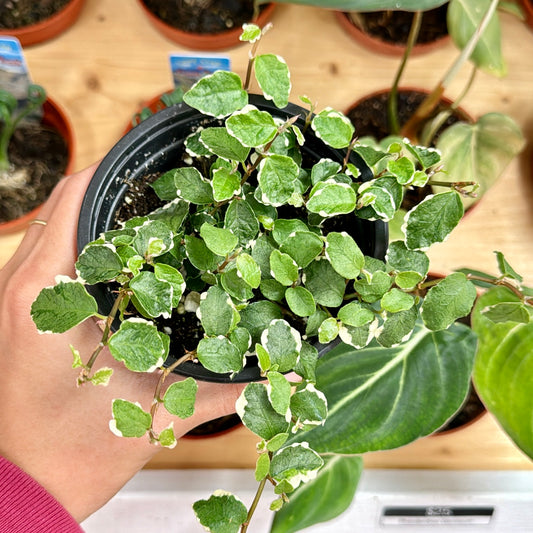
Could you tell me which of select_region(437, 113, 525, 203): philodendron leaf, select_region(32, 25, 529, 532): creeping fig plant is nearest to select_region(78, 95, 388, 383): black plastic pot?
select_region(32, 25, 529, 532): creeping fig plant

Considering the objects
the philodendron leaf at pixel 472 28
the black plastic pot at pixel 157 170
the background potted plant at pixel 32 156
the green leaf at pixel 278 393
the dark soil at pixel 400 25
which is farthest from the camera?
the dark soil at pixel 400 25

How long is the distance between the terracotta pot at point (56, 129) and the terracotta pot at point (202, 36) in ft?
0.80

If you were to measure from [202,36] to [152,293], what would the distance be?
749 mm

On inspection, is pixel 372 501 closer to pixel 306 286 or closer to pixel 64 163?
pixel 306 286

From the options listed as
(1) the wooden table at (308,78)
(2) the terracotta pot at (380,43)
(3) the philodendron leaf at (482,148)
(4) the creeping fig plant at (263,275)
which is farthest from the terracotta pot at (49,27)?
(3) the philodendron leaf at (482,148)

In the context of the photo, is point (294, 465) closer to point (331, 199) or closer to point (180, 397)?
point (180, 397)

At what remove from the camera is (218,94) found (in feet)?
1.53

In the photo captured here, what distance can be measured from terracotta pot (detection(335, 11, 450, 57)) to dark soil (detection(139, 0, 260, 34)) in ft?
0.61

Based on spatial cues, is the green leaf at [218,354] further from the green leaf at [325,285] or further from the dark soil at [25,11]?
the dark soil at [25,11]

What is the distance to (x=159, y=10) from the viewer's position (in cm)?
111

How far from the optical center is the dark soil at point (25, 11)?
1.08m

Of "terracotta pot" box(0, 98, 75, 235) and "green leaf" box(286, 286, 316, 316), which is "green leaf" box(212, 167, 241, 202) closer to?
"green leaf" box(286, 286, 316, 316)

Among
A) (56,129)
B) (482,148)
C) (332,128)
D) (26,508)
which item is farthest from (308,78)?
(26,508)

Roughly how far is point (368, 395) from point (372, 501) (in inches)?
7.7
